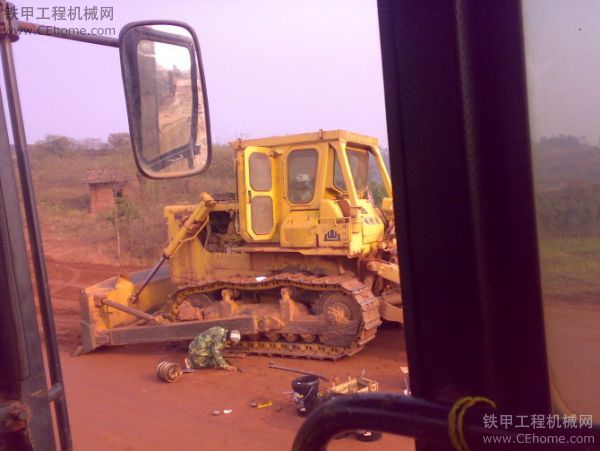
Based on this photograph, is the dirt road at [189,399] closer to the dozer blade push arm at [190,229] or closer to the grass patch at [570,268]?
the dozer blade push arm at [190,229]

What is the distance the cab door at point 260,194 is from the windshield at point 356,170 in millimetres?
875

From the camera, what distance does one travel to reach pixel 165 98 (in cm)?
201

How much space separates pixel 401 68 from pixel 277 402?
4.78m

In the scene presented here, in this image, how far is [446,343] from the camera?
1.41 meters

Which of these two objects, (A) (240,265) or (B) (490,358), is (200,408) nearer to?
(A) (240,265)

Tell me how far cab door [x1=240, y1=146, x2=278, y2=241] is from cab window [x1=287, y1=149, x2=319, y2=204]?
0.26 m

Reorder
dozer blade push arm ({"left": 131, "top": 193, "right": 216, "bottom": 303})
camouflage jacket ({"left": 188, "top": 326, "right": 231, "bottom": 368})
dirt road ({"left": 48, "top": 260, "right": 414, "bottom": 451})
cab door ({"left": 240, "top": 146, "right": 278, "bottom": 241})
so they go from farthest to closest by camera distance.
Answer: dozer blade push arm ({"left": 131, "top": 193, "right": 216, "bottom": 303}), cab door ({"left": 240, "top": 146, "right": 278, "bottom": 241}), camouflage jacket ({"left": 188, "top": 326, "right": 231, "bottom": 368}), dirt road ({"left": 48, "top": 260, "right": 414, "bottom": 451})

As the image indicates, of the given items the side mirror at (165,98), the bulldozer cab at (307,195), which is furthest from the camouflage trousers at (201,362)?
the side mirror at (165,98)

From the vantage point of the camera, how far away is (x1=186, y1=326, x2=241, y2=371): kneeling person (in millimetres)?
6953

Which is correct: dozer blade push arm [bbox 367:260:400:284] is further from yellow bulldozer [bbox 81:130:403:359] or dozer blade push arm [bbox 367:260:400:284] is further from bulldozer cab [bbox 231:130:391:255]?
bulldozer cab [bbox 231:130:391:255]

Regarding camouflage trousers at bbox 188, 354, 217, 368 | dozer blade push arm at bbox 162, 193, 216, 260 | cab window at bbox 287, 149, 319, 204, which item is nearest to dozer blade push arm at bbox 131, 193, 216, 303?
dozer blade push arm at bbox 162, 193, 216, 260

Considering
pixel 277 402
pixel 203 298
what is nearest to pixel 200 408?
pixel 277 402

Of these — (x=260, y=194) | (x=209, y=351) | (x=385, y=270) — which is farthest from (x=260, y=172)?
(x=209, y=351)

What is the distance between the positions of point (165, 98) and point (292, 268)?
246 inches
